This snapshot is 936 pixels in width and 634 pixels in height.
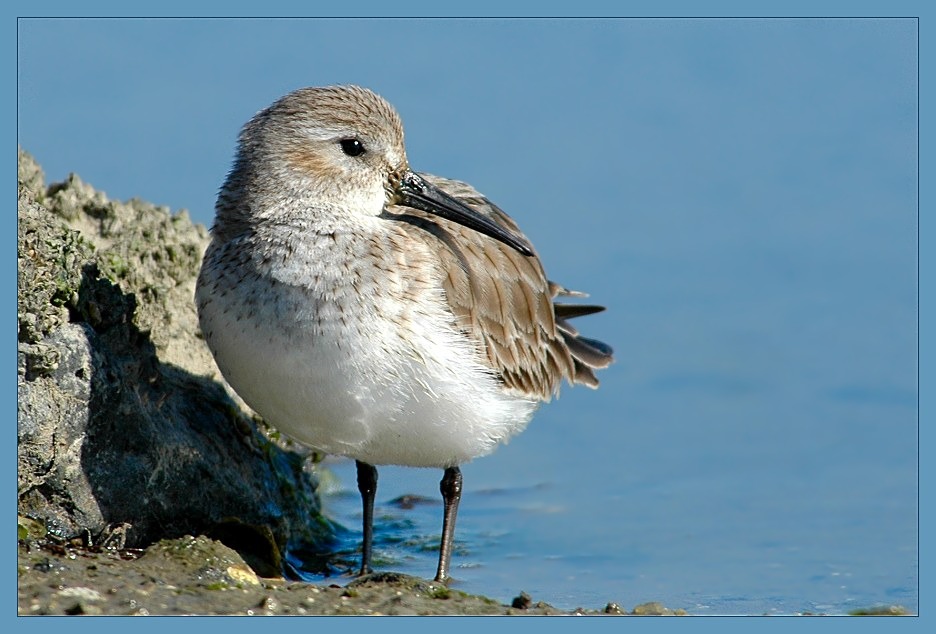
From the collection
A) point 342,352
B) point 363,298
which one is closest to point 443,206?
point 363,298

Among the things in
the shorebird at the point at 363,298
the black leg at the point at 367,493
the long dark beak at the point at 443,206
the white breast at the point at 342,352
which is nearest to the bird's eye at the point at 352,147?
the shorebird at the point at 363,298

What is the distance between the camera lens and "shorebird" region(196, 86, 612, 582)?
648cm

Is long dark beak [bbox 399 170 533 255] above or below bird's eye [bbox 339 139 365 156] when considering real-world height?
below

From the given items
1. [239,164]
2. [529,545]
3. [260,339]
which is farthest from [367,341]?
[529,545]

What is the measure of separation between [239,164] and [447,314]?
4.44ft

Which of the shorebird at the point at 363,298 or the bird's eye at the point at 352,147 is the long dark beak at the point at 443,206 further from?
the bird's eye at the point at 352,147

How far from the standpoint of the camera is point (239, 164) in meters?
7.07

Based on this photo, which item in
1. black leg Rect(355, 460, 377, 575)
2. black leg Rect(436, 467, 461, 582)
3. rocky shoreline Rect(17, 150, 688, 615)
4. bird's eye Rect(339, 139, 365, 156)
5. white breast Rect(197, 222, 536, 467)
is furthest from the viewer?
black leg Rect(355, 460, 377, 575)

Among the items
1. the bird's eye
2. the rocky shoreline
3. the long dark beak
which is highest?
the bird's eye

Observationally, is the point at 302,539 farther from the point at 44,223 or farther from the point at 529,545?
the point at 44,223

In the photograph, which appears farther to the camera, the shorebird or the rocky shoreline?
the shorebird

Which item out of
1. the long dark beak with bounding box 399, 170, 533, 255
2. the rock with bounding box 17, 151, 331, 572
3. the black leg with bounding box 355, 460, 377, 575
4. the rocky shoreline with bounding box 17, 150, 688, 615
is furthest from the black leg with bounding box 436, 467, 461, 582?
the long dark beak with bounding box 399, 170, 533, 255

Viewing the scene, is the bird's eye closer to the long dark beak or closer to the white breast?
the long dark beak

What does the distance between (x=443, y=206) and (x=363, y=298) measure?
1019 mm
